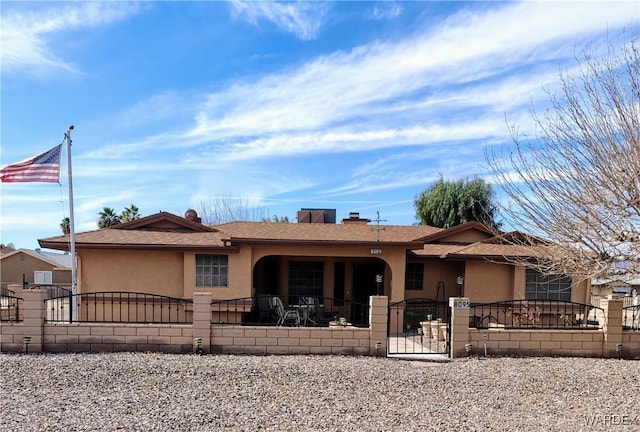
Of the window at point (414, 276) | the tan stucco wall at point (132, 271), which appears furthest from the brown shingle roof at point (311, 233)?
the tan stucco wall at point (132, 271)

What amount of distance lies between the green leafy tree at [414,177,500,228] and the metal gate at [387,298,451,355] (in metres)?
17.0

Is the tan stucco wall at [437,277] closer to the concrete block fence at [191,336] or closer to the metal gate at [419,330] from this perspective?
the metal gate at [419,330]

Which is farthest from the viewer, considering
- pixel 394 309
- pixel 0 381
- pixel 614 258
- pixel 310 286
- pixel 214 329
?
pixel 310 286

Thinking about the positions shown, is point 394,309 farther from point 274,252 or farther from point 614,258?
point 614,258

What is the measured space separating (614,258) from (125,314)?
1243 centimetres

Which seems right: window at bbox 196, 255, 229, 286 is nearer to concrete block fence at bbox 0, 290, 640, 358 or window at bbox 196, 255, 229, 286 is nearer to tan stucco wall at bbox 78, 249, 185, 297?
tan stucco wall at bbox 78, 249, 185, 297

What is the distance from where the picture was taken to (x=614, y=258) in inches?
351

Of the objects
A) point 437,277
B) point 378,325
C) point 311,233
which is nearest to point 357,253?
point 311,233

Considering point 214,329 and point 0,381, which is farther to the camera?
point 214,329

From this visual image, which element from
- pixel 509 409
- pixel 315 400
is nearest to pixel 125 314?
pixel 315 400

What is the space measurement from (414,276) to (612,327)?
6.99 m

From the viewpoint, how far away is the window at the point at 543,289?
14.8m

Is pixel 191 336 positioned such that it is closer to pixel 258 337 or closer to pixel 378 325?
pixel 258 337

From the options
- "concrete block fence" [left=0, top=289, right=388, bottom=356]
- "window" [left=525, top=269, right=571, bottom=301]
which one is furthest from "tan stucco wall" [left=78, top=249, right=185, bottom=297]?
"window" [left=525, top=269, right=571, bottom=301]
